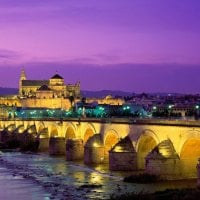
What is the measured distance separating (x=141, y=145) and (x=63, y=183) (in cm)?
747

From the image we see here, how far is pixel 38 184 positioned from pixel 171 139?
807 cm

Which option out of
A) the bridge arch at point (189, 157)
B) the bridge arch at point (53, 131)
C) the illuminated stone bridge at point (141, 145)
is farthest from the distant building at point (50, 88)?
the bridge arch at point (189, 157)

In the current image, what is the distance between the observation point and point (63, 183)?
3788 cm

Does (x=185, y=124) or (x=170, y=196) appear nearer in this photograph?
(x=170, y=196)

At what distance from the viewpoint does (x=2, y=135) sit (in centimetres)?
8869

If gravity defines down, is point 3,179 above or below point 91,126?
below

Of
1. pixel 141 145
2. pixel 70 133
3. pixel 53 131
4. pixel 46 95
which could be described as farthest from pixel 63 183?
pixel 46 95

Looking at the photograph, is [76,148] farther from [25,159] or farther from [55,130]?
[55,130]

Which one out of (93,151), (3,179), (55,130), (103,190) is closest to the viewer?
(103,190)

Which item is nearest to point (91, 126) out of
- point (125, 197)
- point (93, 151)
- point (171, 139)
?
point (93, 151)

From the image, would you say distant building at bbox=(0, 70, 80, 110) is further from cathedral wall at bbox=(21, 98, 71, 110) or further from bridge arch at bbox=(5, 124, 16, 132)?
bridge arch at bbox=(5, 124, 16, 132)

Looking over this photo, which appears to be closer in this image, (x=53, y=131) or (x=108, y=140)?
(x=108, y=140)

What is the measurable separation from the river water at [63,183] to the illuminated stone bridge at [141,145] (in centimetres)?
130

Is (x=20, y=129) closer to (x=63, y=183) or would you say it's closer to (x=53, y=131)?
(x=53, y=131)
